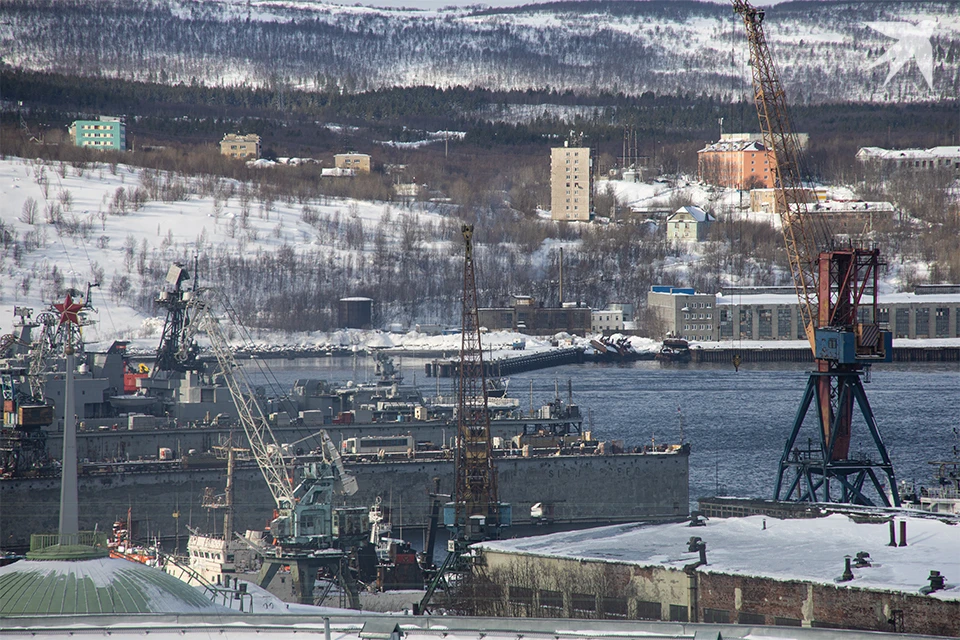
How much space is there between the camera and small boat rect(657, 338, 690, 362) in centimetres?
7550

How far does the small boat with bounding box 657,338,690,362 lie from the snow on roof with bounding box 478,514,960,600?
53.7 m

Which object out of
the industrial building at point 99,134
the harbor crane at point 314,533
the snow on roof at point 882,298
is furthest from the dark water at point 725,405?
the industrial building at point 99,134

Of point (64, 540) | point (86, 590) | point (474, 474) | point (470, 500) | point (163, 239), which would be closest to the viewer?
point (86, 590)

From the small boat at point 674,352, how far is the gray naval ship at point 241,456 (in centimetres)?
3624

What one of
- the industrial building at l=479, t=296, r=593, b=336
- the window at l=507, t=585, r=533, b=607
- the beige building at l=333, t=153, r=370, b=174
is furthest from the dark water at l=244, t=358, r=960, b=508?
the beige building at l=333, t=153, r=370, b=174

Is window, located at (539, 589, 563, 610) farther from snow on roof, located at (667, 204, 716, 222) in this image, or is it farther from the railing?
snow on roof, located at (667, 204, 716, 222)

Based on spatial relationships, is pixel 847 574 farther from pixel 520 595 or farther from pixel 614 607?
pixel 520 595

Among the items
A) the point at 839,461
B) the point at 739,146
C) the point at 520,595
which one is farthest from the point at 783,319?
the point at 520,595

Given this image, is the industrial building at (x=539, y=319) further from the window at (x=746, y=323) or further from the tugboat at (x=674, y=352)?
the window at (x=746, y=323)

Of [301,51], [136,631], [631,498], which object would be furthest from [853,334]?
[301,51]

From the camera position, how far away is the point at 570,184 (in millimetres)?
105562

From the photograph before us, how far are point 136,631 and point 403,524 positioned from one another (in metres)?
20.1

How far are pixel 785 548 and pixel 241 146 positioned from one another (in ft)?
316

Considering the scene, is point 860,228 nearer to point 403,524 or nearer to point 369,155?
point 369,155
